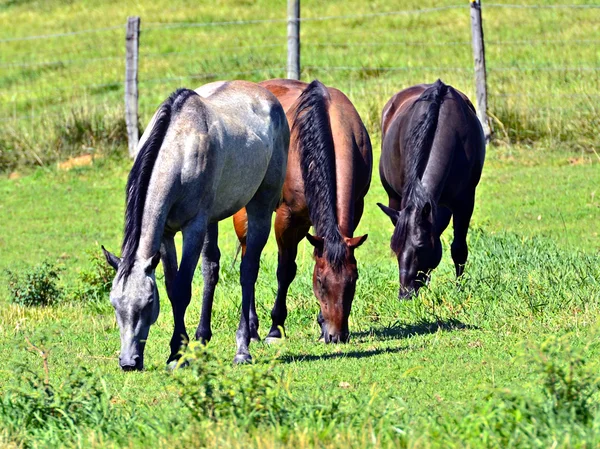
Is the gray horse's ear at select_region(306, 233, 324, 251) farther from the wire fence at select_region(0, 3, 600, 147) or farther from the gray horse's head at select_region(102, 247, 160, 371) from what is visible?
the wire fence at select_region(0, 3, 600, 147)

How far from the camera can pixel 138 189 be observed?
6141 millimetres

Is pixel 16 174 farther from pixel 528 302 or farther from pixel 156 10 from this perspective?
pixel 156 10

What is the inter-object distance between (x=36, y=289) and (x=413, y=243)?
12.0 feet

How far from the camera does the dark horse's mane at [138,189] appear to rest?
237 inches

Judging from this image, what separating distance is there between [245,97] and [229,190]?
95cm

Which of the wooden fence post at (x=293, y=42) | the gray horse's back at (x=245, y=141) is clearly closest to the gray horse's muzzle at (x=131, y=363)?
the gray horse's back at (x=245, y=141)

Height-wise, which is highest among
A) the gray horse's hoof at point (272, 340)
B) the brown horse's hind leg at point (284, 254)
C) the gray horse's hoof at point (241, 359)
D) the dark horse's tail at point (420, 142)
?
the dark horse's tail at point (420, 142)

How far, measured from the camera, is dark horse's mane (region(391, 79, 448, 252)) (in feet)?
26.7

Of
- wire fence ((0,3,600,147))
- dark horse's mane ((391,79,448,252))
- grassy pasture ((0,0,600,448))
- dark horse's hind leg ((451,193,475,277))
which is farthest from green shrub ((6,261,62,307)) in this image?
wire fence ((0,3,600,147))

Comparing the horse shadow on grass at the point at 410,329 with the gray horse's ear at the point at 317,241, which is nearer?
the gray horse's ear at the point at 317,241

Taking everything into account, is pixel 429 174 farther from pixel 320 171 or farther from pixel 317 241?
pixel 317 241

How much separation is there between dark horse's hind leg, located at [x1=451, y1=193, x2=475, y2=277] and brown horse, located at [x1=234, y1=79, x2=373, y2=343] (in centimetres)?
105

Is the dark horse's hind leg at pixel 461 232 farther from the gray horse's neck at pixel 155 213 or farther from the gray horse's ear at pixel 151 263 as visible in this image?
the gray horse's ear at pixel 151 263

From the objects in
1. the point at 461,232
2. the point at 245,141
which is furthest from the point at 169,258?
the point at 461,232
